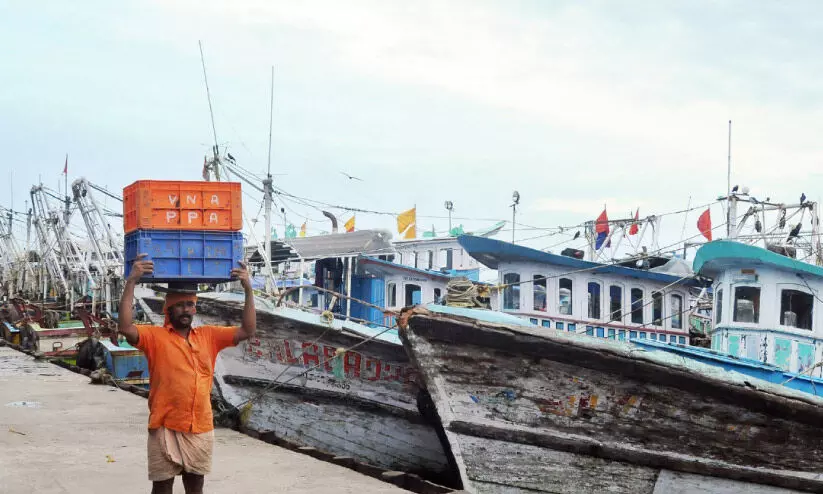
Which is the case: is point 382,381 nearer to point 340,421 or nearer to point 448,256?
point 340,421

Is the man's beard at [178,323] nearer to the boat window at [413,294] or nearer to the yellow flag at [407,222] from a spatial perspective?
the boat window at [413,294]

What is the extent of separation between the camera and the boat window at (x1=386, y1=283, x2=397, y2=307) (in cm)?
1475

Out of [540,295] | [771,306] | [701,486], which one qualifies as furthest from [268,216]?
[701,486]

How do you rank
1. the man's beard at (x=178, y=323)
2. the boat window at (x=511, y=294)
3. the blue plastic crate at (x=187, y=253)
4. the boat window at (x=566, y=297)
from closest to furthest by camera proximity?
the man's beard at (x=178, y=323)
the blue plastic crate at (x=187, y=253)
the boat window at (x=566, y=297)
the boat window at (x=511, y=294)

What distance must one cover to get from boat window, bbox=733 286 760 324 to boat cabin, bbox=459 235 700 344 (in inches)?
122

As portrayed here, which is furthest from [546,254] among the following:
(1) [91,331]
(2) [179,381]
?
(1) [91,331]

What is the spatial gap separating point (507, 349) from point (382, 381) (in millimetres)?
2480

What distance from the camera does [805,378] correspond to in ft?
21.9

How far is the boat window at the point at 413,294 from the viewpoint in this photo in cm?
1495

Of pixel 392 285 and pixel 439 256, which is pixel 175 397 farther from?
pixel 439 256

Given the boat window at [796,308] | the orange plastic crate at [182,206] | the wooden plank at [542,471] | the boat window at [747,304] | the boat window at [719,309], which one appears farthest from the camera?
the boat window at [719,309]

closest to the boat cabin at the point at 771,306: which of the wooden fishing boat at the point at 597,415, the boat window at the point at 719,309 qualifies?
the boat window at the point at 719,309

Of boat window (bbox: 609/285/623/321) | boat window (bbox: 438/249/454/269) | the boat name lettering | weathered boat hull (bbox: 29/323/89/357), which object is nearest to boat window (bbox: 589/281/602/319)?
boat window (bbox: 609/285/623/321)

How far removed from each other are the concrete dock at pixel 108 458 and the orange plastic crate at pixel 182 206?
210cm
